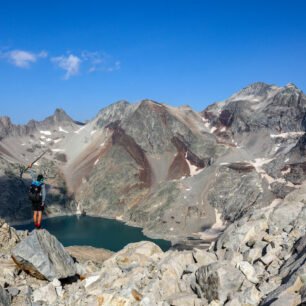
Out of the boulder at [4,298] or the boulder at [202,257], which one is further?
the boulder at [202,257]

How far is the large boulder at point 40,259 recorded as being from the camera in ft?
57.4

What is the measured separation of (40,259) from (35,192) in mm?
4124

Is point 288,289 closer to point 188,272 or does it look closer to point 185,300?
point 185,300

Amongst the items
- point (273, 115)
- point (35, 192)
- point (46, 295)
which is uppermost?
point (273, 115)

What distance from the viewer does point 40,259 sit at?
17641 mm

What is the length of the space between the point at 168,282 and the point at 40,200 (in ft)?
32.0

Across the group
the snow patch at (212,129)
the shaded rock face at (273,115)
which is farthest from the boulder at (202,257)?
the snow patch at (212,129)

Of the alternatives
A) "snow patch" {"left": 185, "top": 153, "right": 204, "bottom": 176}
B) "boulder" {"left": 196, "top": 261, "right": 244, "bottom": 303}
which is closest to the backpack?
"boulder" {"left": 196, "top": 261, "right": 244, "bottom": 303}

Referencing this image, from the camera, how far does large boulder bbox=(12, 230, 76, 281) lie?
17484mm

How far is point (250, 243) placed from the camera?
698 inches

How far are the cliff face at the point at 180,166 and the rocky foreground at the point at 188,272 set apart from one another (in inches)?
3492

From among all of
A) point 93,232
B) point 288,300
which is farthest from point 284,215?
point 93,232

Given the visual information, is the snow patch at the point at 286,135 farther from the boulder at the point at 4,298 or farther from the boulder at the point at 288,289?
the boulder at the point at 4,298

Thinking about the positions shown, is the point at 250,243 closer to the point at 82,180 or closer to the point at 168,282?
the point at 168,282
